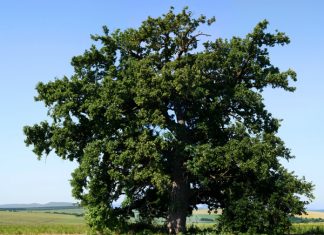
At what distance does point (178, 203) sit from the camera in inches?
1652

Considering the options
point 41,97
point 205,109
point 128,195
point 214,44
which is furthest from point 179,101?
point 41,97

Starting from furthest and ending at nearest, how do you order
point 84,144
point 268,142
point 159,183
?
point 84,144 → point 268,142 → point 159,183

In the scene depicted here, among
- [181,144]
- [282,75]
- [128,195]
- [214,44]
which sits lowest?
[128,195]

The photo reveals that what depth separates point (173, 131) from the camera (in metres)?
41.3

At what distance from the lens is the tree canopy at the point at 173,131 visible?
1549 inches

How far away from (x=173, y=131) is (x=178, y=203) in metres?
6.17

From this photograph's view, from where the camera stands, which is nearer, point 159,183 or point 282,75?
point 159,183

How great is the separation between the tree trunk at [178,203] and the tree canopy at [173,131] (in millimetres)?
86

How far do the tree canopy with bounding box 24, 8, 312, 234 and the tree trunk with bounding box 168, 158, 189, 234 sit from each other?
86mm

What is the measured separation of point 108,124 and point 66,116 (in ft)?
12.4

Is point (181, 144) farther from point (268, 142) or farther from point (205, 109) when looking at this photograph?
point (268, 142)

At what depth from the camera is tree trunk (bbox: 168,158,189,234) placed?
41906 mm

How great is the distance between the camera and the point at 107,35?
45.0 metres

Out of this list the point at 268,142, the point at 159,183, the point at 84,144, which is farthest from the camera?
the point at 84,144
